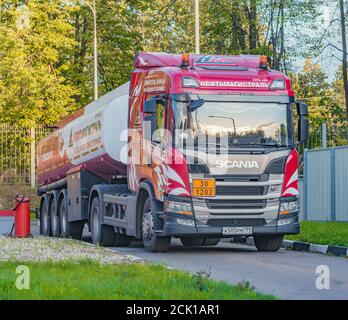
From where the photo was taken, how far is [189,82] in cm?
1688

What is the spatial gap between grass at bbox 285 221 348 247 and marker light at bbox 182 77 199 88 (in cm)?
424

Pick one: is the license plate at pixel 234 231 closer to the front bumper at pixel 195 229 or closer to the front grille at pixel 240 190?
the front bumper at pixel 195 229

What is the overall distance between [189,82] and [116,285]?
725 cm

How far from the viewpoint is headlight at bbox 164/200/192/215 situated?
16.7m

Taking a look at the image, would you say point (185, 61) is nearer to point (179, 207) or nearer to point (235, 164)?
point (235, 164)

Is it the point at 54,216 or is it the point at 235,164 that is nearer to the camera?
the point at 235,164

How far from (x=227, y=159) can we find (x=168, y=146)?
107cm

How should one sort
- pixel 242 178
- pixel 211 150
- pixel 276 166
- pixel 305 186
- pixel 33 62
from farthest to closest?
pixel 33 62, pixel 305 186, pixel 276 166, pixel 242 178, pixel 211 150

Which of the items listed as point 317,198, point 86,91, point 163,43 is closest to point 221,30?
point 163,43

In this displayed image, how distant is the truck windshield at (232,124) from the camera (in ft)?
54.6

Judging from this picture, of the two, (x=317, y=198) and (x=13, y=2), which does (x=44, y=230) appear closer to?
(x=317, y=198)

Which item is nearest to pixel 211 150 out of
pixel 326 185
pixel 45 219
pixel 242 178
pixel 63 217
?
pixel 242 178

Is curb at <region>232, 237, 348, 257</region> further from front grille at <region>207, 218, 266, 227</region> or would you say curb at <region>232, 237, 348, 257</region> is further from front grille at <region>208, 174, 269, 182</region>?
front grille at <region>208, 174, 269, 182</region>

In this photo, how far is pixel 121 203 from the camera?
748 inches
